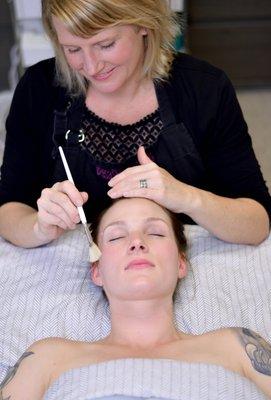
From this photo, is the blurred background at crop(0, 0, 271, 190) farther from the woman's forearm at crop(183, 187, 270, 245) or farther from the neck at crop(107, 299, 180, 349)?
the neck at crop(107, 299, 180, 349)

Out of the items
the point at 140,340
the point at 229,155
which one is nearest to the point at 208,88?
→ the point at 229,155

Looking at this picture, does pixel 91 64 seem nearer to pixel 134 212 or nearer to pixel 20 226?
pixel 134 212

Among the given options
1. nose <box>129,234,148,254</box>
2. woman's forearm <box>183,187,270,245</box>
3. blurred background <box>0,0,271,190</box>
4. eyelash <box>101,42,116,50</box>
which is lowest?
blurred background <box>0,0,271,190</box>

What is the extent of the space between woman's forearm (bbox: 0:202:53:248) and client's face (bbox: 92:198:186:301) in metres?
0.17

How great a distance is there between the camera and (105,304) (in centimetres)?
140

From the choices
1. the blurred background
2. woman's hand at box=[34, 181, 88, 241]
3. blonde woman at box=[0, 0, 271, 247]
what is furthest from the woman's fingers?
the blurred background

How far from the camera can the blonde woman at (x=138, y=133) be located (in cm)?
143

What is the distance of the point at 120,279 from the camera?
4.07 ft

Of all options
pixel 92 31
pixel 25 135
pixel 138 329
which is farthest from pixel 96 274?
pixel 92 31

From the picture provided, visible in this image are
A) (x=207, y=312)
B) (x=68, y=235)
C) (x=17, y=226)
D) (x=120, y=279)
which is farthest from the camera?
(x=68, y=235)

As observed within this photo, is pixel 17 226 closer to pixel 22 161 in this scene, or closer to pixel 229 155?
pixel 22 161

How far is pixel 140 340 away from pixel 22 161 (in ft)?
1.81

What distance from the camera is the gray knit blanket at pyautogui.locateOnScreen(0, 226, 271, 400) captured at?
109 cm

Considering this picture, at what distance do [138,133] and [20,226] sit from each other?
36cm
